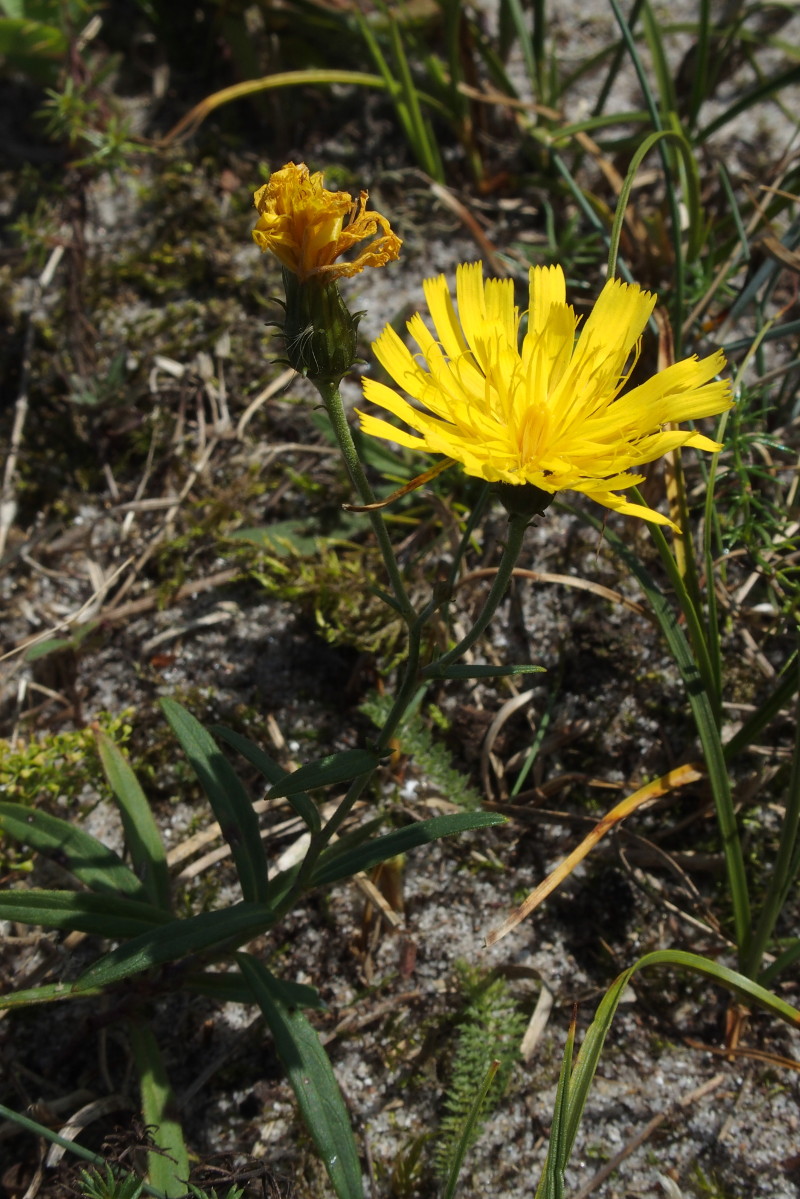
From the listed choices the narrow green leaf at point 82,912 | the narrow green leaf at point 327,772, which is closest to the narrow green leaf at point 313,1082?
the narrow green leaf at point 82,912

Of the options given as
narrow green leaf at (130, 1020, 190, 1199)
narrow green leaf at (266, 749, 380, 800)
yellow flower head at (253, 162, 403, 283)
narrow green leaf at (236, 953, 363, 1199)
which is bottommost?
narrow green leaf at (130, 1020, 190, 1199)

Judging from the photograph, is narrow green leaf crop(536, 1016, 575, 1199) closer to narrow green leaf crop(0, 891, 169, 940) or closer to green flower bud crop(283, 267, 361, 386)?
narrow green leaf crop(0, 891, 169, 940)

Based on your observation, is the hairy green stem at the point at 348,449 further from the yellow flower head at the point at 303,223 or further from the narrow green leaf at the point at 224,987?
the narrow green leaf at the point at 224,987

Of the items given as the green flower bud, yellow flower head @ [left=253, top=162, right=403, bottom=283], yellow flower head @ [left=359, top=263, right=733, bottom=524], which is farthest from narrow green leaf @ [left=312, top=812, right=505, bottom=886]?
yellow flower head @ [left=253, top=162, right=403, bottom=283]

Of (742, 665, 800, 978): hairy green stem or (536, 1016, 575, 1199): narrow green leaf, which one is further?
(742, 665, 800, 978): hairy green stem

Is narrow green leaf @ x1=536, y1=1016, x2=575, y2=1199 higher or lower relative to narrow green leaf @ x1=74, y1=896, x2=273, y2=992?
lower

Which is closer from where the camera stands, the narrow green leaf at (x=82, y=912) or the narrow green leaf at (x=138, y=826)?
the narrow green leaf at (x=82, y=912)
